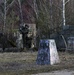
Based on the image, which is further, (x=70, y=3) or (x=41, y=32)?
(x=70, y=3)

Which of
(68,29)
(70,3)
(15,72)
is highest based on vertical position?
(70,3)

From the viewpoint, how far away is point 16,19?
135ft

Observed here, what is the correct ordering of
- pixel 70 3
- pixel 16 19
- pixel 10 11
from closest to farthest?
pixel 70 3, pixel 16 19, pixel 10 11

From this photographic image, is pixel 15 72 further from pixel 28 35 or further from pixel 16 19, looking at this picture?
pixel 16 19

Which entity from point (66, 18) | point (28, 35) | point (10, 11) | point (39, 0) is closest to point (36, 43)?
point (28, 35)

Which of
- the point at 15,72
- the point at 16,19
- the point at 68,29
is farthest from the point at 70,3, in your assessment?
the point at 15,72

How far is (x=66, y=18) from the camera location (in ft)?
107

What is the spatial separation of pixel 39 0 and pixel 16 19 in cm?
379

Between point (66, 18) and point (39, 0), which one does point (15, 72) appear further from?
point (39, 0)

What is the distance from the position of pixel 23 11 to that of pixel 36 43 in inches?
865

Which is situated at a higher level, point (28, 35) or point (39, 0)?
point (39, 0)

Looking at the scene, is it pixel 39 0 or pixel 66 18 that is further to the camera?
pixel 39 0

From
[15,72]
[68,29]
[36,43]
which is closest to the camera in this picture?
[15,72]

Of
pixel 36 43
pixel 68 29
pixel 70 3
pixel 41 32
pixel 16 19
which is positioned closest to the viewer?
pixel 68 29
